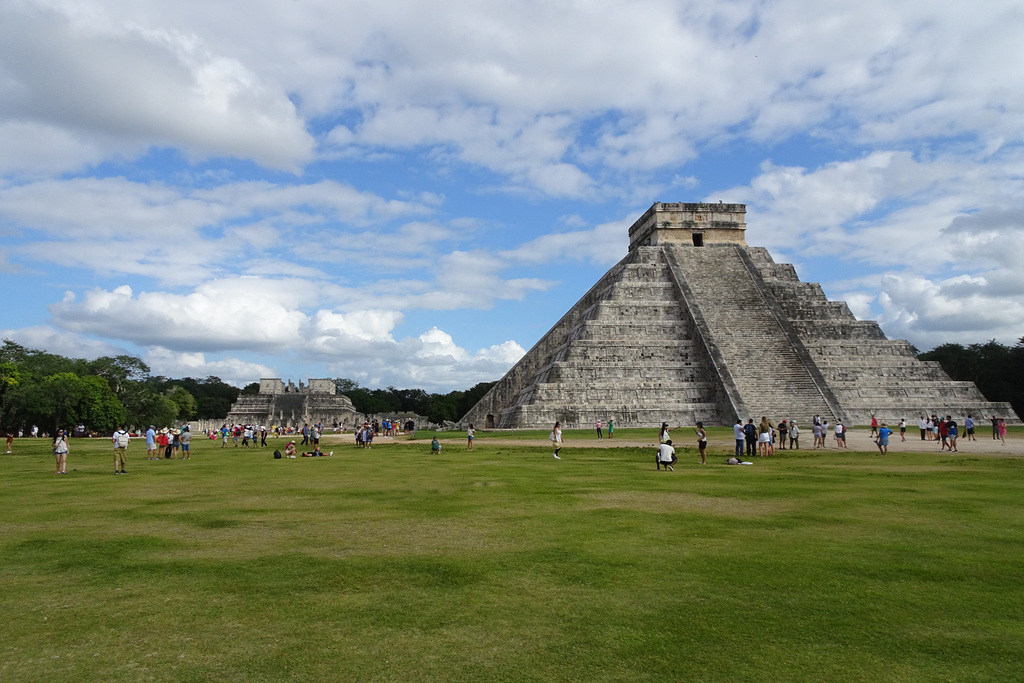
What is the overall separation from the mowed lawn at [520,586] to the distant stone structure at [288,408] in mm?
53984

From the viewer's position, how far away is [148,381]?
5569 centimetres

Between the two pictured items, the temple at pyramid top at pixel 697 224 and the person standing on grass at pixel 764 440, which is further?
the temple at pyramid top at pixel 697 224

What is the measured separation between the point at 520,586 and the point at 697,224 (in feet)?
114

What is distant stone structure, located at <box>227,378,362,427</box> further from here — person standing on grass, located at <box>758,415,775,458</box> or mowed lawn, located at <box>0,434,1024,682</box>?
mowed lawn, located at <box>0,434,1024,682</box>

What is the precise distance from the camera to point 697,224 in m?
37.1

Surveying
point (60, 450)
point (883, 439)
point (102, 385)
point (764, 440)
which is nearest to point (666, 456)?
point (764, 440)

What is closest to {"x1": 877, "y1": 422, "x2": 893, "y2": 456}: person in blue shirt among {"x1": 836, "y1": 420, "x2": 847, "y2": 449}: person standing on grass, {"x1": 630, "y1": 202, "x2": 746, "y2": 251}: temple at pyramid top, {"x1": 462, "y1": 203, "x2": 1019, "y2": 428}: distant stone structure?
{"x1": 836, "y1": 420, "x2": 847, "y2": 449}: person standing on grass

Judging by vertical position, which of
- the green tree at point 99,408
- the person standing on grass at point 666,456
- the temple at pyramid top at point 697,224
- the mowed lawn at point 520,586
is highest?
the temple at pyramid top at point 697,224

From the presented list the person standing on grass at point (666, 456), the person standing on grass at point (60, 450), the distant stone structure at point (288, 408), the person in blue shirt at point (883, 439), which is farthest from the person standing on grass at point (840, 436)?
the distant stone structure at point (288, 408)

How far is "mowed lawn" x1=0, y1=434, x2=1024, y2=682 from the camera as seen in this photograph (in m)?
3.51

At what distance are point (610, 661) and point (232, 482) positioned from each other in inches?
378

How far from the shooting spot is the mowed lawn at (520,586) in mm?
3514

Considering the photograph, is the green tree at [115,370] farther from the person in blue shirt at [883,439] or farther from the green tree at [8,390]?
the person in blue shirt at [883,439]

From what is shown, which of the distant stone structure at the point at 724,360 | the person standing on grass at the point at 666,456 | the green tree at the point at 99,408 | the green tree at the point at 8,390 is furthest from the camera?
the green tree at the point at 99,408
